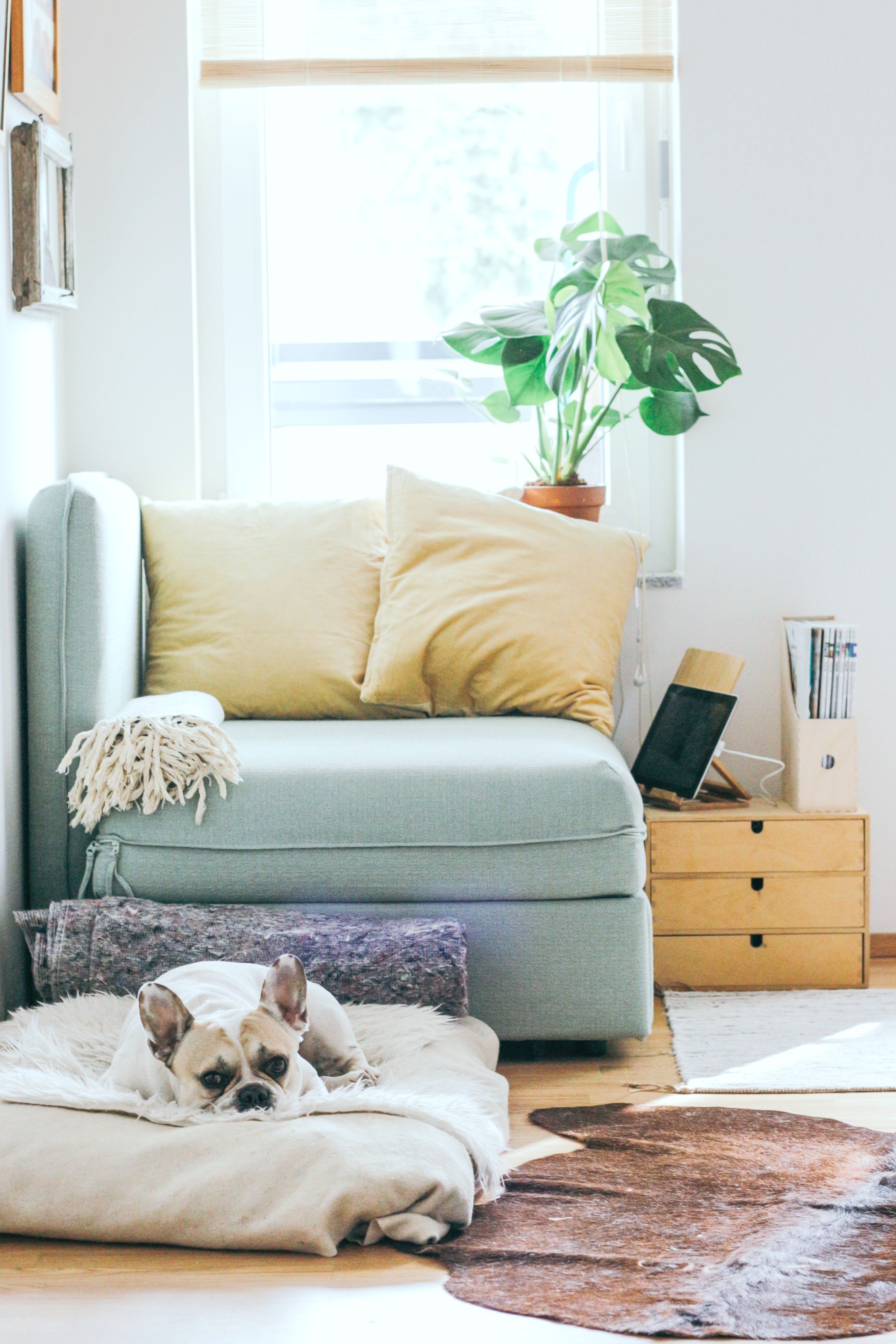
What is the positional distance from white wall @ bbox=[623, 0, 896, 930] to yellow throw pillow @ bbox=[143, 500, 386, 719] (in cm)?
71

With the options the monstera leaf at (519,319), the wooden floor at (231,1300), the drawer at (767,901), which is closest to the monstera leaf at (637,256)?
the monstera leaf at (519,319)

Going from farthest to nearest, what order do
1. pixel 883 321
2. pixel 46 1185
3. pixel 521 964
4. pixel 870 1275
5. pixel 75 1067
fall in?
pixel 883 321
pixel 521 964
pixel 75 1067
pixel 46 1185
pixel 870 1275

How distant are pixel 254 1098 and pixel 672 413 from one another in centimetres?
176

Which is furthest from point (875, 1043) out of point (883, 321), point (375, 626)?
point (883, 321)

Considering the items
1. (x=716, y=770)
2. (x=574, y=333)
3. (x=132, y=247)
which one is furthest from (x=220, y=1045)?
(x=132, y=247)

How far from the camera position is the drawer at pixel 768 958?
8.61 feet

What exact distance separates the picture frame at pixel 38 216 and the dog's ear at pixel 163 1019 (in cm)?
139

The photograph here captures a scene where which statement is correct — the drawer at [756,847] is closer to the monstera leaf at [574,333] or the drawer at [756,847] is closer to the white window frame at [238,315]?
the white window frame at [238,315]

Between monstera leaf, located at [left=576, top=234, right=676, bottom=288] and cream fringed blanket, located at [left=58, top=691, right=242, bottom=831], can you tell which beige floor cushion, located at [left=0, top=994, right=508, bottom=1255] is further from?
monstera leaf, located at [left=576, top=234, right=676, bottom=288]

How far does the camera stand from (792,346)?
299cm

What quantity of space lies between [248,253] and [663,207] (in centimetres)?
96

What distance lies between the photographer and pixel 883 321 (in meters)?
2.97

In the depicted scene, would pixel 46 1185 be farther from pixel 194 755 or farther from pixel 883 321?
pixel 883 321

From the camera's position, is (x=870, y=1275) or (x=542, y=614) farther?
(x=542, y=614)
